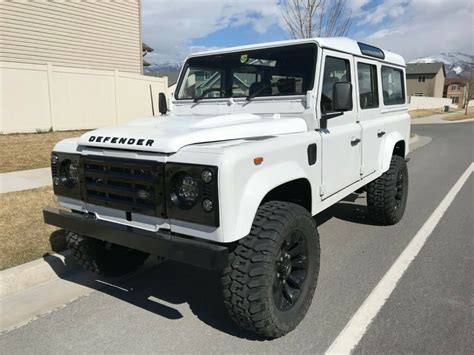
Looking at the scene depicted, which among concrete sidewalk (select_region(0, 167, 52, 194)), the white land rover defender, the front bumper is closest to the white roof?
the white land rover defender

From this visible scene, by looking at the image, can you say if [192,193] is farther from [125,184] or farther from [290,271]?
[290,271]

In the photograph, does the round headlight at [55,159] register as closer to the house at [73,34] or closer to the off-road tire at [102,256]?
the off-road tire at [102,256]

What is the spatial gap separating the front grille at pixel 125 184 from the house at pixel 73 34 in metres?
12.4

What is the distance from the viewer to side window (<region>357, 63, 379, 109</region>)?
4758 mm

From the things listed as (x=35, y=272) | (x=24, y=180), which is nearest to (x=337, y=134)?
(x=35, y=272)

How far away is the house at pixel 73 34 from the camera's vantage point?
1429 cm

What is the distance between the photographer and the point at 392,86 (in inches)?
227

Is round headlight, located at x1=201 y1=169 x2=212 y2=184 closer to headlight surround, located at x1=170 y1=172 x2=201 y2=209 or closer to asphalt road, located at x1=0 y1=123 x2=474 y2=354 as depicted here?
headlight surround, located at x1=170 y1=172 x2=201 y2=209

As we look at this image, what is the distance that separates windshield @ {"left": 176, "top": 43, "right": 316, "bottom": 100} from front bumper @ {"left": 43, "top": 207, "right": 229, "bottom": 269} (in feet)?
6.11

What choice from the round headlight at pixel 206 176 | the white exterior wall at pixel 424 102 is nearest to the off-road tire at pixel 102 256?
the round headlight at pixel 206 176

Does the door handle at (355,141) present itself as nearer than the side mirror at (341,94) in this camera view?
No

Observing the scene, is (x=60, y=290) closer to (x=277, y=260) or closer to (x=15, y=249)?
(x=15, y=249)

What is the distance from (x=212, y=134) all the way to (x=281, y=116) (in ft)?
3.29

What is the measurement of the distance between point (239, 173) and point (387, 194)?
3.19 metres
